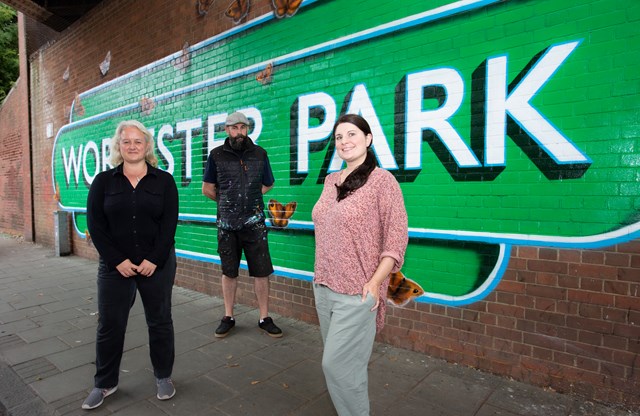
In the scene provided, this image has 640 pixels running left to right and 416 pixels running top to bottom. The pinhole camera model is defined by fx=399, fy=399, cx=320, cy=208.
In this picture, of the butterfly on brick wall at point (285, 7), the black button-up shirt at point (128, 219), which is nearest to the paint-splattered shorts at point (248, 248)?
the black button-up shirt at point (128, 219)

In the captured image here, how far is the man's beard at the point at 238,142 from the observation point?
3.92m

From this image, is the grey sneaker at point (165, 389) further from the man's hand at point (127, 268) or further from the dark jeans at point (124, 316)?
the man's hand at point (127, 268)

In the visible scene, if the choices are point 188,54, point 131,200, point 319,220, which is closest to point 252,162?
point 131,200

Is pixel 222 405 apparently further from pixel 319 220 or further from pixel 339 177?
pixel 339 177

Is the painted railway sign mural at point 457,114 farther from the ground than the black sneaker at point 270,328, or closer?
farther from the ground

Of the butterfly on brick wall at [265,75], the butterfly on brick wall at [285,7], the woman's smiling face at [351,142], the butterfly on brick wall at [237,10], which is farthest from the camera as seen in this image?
the butterfly on brick wall at [237,10]

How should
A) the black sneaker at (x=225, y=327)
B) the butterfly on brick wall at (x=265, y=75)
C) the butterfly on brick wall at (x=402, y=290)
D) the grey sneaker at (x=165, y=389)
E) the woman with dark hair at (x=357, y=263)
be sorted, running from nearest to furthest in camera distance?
1. the woman with dark hair at (x=357, y=263)
2. the grey sneaker at (x=165, y=389)
3. the butterfly on brick wall at (x=402, y=290)
4. the black sneaker at (x=225, y=327)
5. the butterfly on brick wall at (x=265, y=75)

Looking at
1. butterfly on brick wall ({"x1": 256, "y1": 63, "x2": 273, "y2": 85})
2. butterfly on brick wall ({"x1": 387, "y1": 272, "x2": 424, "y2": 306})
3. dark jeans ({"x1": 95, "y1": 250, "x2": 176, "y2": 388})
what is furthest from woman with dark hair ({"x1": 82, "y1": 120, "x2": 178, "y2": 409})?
butterfly on brick wall ({"x1": 256, "y1": 63, "x2": 273, "y2": 85})

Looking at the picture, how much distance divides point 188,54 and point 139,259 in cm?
404

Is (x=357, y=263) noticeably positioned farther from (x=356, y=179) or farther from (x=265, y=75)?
(x=265, y=75)

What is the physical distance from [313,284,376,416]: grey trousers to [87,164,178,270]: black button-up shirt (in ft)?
4.68

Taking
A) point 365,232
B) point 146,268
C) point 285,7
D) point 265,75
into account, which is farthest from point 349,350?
point 285,7

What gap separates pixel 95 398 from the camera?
9.16 ft

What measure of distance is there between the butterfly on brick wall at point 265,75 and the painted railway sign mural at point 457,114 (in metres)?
0.02
